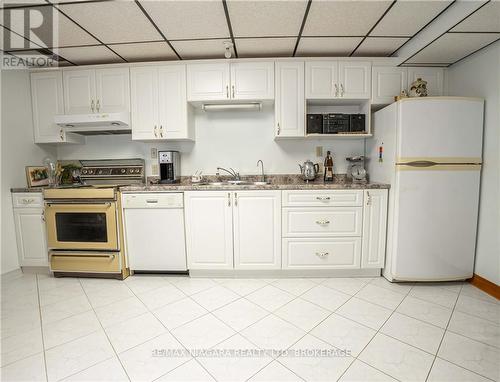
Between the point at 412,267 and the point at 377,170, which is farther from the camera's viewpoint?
the point at 377,170

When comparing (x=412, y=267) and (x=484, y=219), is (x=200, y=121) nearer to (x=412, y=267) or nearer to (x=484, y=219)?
(x=412, y=267)

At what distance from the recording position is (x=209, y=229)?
2.39 metres

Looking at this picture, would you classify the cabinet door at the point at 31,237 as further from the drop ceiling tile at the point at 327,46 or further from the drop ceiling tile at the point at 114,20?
the drop ceiling tile at the point at 327,46

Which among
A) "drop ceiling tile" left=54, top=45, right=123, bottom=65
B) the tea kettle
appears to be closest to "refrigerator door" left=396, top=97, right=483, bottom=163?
the tea kettle

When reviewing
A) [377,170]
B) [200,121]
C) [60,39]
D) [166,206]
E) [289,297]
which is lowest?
[289,297]

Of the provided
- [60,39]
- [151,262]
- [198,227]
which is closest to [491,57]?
[198,227]

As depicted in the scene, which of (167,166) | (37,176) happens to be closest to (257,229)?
(167,166)

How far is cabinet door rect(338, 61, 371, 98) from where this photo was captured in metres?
2.51

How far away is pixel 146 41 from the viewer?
2.24 meters

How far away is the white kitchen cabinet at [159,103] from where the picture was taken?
8.40ft

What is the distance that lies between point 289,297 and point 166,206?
1464 millimetres

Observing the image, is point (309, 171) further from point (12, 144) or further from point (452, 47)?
point (12, 144)

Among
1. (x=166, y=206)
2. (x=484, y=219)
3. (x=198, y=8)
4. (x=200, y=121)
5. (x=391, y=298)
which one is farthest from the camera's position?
(x=200, y=121)

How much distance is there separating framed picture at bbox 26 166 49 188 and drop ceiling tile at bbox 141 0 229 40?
2189 millimetres
